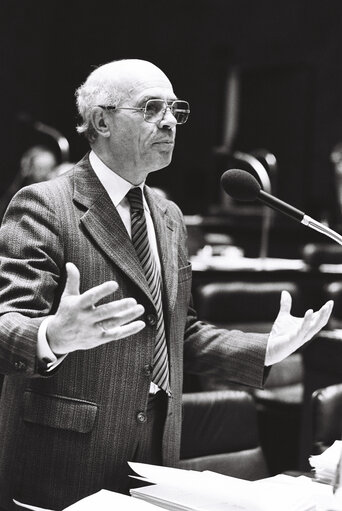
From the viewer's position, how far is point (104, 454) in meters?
1.75

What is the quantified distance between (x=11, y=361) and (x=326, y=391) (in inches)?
37.3

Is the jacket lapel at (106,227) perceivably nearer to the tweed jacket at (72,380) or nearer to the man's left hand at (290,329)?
the tweed jacket at (72,380)

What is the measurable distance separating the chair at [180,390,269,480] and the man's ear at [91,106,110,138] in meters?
0.75

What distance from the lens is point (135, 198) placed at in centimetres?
190

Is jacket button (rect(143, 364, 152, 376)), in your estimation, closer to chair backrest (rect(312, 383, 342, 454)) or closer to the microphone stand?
chair backrest (rect(312, 383, 342, 454))

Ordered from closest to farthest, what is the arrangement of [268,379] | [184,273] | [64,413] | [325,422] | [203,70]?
[64,413] → [184,273] → [325,422] → [268,379] → [203,70]

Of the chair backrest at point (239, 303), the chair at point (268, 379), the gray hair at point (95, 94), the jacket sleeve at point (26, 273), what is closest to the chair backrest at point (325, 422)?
the jacket sleeve at point (26, 273)

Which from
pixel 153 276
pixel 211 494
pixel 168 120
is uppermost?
pixel 168 120

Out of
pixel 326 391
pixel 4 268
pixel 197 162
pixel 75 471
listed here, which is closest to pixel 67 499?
pixel 75 471

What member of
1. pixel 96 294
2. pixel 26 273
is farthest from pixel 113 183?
pixel 96 294

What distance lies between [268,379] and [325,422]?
1410 millimetres

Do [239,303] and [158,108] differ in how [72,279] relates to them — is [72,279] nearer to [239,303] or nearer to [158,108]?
[158,108]

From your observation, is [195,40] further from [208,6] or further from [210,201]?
[210,201]

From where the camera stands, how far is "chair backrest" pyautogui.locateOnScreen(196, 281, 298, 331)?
350 cm
